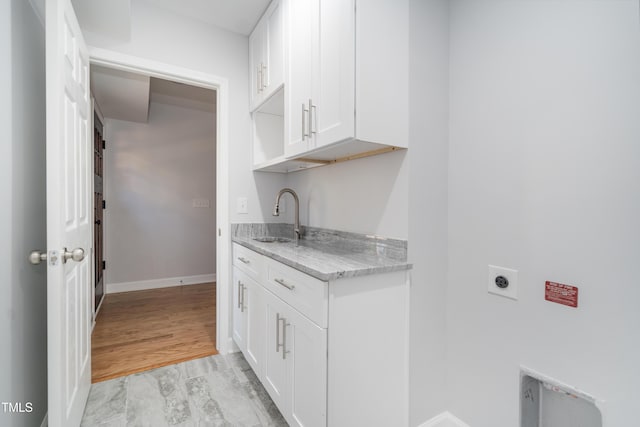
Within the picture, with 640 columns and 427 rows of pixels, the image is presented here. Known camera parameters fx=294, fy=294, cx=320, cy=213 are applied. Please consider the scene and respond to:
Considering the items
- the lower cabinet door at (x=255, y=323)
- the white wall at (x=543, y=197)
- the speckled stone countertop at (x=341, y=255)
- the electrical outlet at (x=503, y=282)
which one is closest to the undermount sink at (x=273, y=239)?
the speckled stone countertop at (x=341, y=255)

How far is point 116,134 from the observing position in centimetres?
366

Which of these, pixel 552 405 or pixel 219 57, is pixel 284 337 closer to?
pixel 552 405

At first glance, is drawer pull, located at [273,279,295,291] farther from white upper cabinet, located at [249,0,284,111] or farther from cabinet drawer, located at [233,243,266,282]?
white upper cabinet, located at [249,0,284,111]

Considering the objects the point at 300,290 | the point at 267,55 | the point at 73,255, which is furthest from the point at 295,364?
the point at 267,55

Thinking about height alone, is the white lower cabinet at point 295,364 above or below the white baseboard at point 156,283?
above

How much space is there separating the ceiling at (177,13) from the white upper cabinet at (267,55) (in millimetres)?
91

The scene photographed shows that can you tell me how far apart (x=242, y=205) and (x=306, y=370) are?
4.64 feet

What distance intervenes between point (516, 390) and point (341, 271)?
2.96ft

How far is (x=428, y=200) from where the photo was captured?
140 centimetres

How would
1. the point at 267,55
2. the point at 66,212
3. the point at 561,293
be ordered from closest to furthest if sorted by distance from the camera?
the point at 561,293 → the point at 66,212 → the point at 267,55

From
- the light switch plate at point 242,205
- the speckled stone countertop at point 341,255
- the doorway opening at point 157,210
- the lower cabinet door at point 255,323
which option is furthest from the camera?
the doorway opening at point 157,210

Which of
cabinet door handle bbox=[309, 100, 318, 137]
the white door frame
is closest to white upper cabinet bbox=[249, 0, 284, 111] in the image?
the white door frame

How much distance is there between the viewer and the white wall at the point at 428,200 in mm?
1352

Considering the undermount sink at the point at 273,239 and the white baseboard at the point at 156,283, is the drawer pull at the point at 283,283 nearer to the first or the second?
the undermount sink at the point at 273,239
